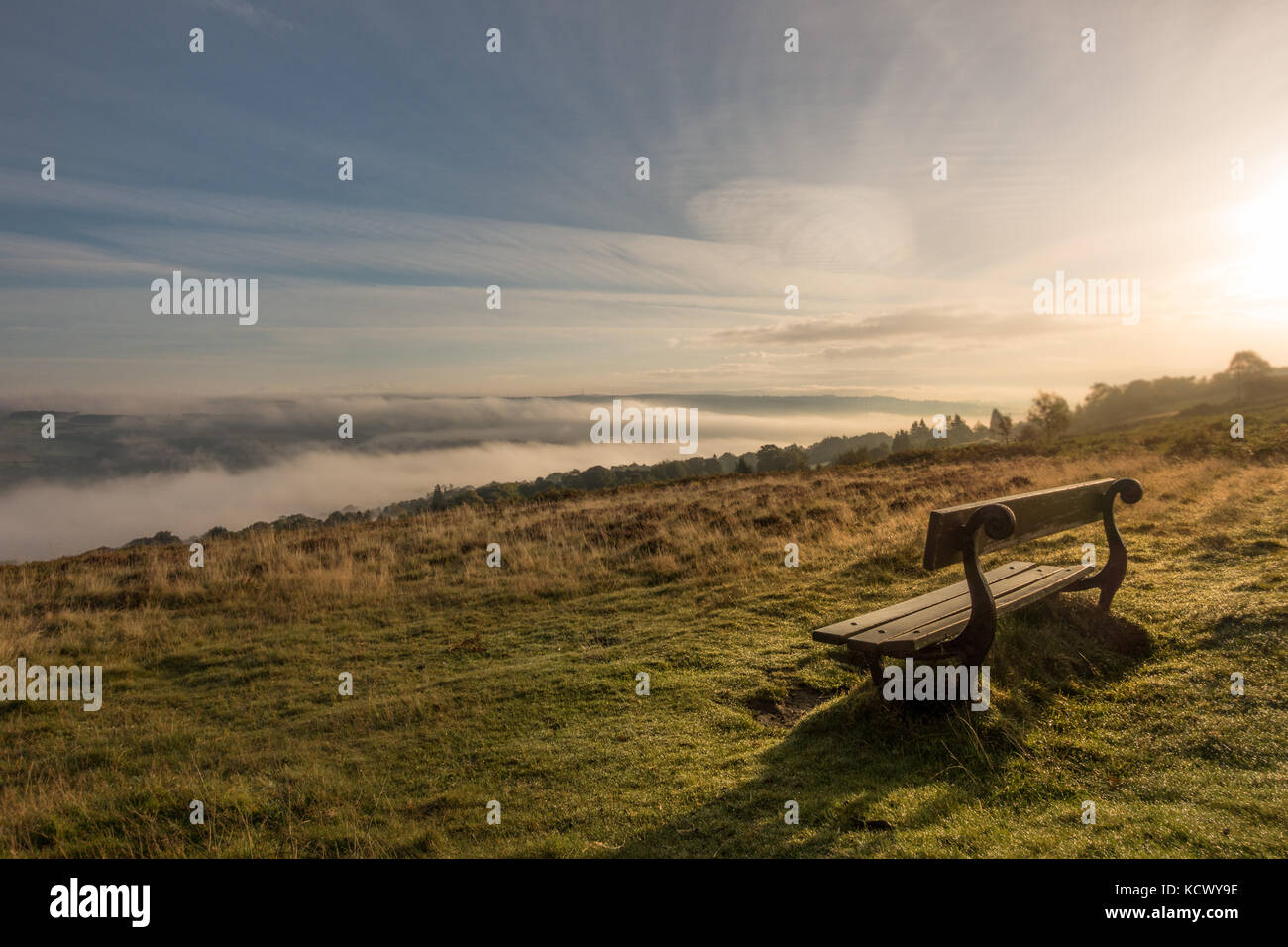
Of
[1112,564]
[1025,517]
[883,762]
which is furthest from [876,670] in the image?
[1112,564]

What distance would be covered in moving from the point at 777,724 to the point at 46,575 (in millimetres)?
16635

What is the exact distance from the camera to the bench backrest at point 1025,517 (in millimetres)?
4793

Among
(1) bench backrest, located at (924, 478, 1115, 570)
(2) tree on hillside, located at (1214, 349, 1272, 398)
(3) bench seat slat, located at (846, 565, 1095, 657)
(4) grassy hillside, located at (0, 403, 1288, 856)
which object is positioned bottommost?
(4) grassy hillside, located at (0, 403, 1288, 856)

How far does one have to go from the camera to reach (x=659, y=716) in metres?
5.68

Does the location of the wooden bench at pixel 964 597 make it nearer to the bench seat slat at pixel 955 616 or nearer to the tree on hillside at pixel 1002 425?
the bench seat slat at pixel 955 616

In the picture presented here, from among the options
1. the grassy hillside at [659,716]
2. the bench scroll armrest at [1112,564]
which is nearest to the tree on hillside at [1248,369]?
the grassy hillside at [659,716]

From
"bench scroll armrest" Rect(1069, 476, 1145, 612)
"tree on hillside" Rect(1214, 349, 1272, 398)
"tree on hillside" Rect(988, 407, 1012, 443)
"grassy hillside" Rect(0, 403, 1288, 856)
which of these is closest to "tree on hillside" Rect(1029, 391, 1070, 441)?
"tree on hillside" Rect(988, 407, 1012, 443)

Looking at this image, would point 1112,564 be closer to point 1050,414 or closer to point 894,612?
point 894,612

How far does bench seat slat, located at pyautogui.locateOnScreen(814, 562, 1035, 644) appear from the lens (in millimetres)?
4863

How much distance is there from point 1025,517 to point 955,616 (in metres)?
1.22

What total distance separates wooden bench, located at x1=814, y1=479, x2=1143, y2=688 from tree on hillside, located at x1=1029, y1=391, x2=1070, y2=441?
58446 mm

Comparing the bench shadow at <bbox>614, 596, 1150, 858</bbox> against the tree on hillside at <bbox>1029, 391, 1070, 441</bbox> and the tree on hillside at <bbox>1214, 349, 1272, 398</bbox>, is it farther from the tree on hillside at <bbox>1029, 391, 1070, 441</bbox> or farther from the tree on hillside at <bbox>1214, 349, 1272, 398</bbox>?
the tree on hillside at <bbox>1214, 349, 1272, 398</bbox>
